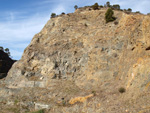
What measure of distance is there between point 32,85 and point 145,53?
43.9 feet

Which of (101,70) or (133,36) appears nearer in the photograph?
(133,36)

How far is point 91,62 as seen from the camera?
1914 cm

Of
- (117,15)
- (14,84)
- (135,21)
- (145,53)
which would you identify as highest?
(117,15)

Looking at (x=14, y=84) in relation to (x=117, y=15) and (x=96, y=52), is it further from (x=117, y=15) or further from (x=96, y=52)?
(x=117, y=15)

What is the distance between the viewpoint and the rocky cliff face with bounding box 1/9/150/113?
13008 millimetres

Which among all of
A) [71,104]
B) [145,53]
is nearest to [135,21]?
[145,53]

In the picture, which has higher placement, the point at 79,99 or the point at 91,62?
the point at 91,62

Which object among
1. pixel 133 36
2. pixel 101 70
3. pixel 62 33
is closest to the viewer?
pixel 133 36

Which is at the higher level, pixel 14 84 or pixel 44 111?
pixel 14 84

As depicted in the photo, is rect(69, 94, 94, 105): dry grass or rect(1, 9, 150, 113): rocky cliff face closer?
rect(1, 9, 150, 113): rocky cliff face

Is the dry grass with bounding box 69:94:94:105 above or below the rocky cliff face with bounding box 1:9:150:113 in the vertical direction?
below

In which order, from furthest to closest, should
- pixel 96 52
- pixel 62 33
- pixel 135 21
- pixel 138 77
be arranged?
1. pixel 62 33
2. pixel 96 52
3. pixel 135 21
4. pixel 138 77

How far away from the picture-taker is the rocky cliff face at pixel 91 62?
13.0 metres

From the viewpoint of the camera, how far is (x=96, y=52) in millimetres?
19234
